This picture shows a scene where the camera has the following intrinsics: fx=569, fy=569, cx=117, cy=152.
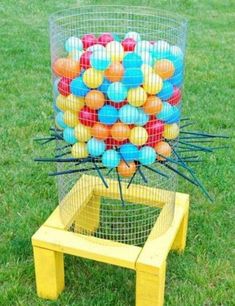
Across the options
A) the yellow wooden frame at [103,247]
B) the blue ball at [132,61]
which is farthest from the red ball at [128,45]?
the yellow wooden frame at [103,247]

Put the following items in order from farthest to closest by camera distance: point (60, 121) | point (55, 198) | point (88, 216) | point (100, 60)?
point (55, 198) → point (88, 216) → point (60, 121) → point (100, 60)

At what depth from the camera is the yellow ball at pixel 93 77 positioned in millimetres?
1840

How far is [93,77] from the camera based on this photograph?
1839mm

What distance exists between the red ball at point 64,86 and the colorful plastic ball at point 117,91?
172 millimetres

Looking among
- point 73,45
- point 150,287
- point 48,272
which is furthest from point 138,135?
point 48,272

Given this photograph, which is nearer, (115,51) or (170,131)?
(115,51)

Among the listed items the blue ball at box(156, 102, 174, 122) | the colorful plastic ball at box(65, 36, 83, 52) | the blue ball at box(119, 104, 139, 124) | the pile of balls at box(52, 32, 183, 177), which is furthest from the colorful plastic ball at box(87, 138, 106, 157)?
the colorful plastic ball at box(65, 36, 83, 52)

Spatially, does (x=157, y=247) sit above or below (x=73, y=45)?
below

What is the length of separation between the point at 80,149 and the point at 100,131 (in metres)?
0.12

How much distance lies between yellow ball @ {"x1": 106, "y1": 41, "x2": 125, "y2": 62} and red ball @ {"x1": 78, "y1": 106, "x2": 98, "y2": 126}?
19 cm

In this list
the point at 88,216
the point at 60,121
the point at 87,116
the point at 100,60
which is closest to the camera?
the point at 100,60

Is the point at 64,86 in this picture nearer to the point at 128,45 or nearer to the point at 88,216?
the point at 128,45

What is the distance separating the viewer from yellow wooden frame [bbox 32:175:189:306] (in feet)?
6.52

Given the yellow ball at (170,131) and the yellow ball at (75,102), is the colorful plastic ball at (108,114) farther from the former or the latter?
the yellow ball at (170,131)
